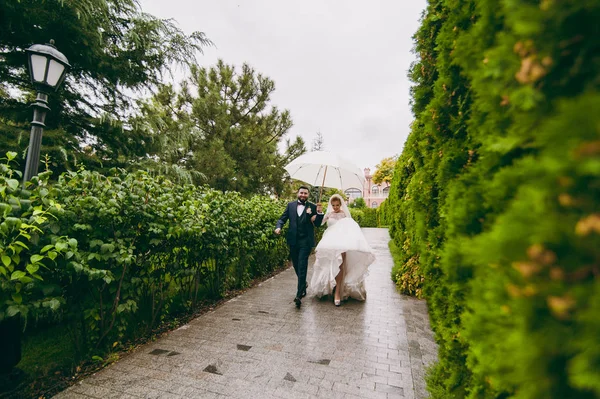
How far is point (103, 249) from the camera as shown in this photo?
282cm

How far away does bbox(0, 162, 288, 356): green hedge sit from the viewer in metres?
2.31

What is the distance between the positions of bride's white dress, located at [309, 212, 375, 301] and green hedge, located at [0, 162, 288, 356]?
5.93 feet

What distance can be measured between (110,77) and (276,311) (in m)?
8.21

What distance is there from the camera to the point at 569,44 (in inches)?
27.2

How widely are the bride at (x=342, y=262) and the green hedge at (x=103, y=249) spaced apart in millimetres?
1820

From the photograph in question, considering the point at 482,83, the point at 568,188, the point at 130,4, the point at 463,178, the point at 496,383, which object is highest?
the point at 130,4

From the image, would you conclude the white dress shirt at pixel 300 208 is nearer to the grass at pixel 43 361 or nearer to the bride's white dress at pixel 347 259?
the bride's white dress at pixel 347 259

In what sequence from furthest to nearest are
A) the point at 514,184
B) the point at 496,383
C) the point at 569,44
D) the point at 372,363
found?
the point at 372,363
the point at 496,383
the point at 514,184
the point at 569,44

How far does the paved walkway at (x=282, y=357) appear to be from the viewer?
2637 millimetres

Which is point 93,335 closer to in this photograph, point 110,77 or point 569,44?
point 569,44

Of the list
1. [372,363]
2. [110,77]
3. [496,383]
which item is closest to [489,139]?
[496,383]

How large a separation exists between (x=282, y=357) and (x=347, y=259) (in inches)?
96.3

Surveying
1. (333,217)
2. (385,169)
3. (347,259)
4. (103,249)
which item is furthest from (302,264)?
(385,169)

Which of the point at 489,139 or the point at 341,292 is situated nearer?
the point at 489,139
